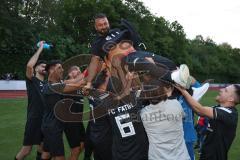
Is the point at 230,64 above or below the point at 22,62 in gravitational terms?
below

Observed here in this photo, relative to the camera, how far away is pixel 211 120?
16.1 ft

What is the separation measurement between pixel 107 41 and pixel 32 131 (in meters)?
3.04

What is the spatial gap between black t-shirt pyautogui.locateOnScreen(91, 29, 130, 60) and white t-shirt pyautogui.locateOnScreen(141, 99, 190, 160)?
3.72 feet

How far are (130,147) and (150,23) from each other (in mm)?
61571

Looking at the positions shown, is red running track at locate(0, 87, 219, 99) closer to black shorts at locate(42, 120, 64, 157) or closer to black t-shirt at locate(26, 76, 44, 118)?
black t-shirt at locate(26, 76, 44, 118)

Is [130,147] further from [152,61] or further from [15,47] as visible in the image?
[15,47]

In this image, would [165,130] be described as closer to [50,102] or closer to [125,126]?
[125,126]

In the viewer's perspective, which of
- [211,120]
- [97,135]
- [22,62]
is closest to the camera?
[211,120]

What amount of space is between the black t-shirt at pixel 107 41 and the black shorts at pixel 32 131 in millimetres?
2456

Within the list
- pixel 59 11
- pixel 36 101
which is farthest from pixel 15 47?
pixel 36 101

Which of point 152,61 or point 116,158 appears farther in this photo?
point 116,158

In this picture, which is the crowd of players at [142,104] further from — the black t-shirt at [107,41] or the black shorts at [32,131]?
the black shorts at [32,131]

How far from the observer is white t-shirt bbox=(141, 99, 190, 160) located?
417cm

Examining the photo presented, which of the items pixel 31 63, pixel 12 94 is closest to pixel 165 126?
pixel 31 63
